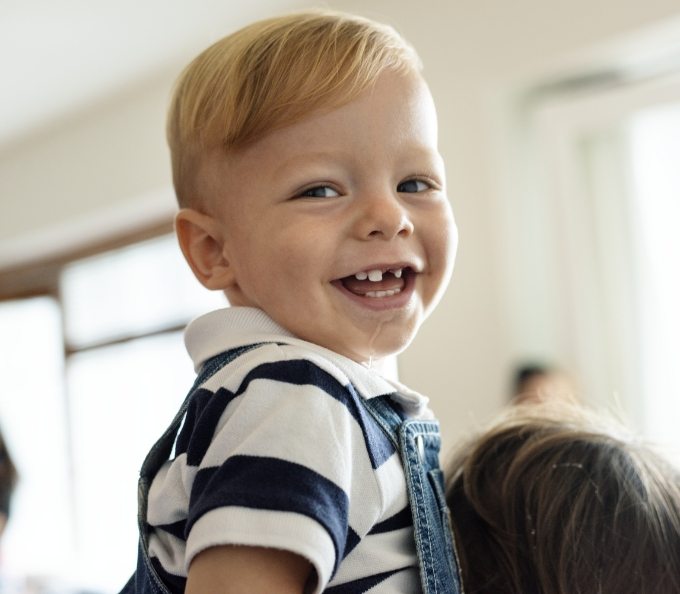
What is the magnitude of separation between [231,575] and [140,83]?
16.3 feet

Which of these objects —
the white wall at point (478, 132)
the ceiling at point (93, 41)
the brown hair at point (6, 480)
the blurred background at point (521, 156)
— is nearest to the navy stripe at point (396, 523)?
the brown hair at point (6, 480)

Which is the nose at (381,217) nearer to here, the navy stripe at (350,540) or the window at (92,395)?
the navy stripe at (350,540)

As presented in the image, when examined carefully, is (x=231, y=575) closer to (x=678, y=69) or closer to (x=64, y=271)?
(x=678, y=69)

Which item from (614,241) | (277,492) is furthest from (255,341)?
(614,241)

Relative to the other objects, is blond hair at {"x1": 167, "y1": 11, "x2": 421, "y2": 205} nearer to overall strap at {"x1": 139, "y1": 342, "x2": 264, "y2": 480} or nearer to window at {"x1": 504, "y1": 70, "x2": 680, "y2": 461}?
overall strap at {"x1": 139, "y1": 342, "x2": 264, "y2": 480}

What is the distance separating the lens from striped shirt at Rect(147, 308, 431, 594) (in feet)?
1.90

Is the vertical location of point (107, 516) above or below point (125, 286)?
below

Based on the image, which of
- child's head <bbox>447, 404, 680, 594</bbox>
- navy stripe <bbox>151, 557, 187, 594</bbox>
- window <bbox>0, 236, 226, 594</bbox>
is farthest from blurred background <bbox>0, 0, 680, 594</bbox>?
navy stripe <bbox>151, 557, 187, 594</bbox>

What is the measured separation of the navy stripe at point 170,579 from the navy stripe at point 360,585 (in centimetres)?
12

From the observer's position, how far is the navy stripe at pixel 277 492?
58cm

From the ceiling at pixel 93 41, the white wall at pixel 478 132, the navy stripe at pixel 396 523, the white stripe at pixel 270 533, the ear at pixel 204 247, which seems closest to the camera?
the white stripe at pixel 270 533

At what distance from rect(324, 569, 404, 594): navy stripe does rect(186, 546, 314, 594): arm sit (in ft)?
0.25

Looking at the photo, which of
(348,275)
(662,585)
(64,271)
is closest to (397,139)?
(348,275)

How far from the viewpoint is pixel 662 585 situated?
81 centimetres
